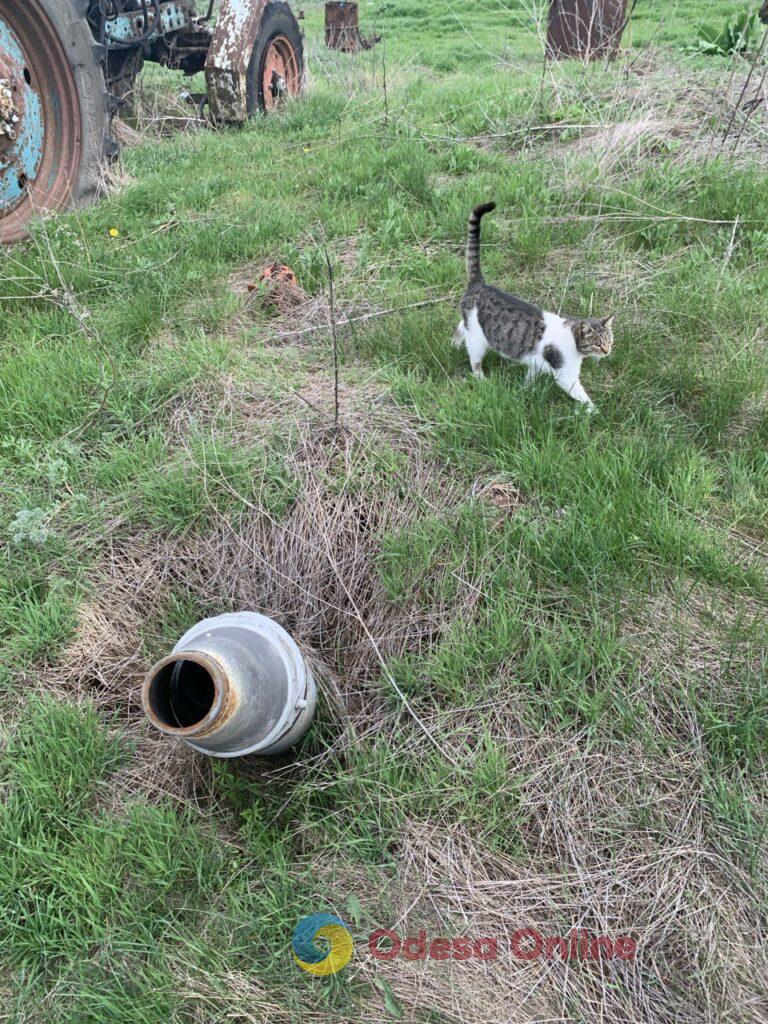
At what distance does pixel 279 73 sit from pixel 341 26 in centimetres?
592

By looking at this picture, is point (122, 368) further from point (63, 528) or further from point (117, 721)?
point (117, 721)

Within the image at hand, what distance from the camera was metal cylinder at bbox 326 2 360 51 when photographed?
11281 millimetres

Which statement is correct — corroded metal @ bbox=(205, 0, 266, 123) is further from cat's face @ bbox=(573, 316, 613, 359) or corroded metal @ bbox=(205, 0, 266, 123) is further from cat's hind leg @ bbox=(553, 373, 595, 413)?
cat's hind leg @ bbox=(553, 373, 595, 413)

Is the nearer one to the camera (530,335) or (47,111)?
(530,335)

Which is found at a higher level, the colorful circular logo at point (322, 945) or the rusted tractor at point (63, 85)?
the rusted tractor at point (63, 85)

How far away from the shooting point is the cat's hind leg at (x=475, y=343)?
341 centimetres

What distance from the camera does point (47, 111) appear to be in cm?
483

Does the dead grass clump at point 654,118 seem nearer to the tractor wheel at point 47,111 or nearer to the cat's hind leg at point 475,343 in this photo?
the cat's hind leg at point 475,343

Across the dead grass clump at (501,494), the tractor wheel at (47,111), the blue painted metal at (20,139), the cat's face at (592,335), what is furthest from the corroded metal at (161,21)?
the dead grass clump at (501,494)

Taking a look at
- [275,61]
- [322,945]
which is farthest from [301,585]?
[275,61]

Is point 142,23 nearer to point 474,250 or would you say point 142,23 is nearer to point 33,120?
point 33,120

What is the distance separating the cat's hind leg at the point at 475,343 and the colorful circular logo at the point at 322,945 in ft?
8.00

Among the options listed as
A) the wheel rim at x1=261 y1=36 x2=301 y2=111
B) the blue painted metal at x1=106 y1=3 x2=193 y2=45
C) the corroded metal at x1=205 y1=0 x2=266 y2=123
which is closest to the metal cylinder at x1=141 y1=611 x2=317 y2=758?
the blue painted metal at x1=106 y1=3 x2=193 y2=45

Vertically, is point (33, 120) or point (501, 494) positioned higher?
point (33, 120)
